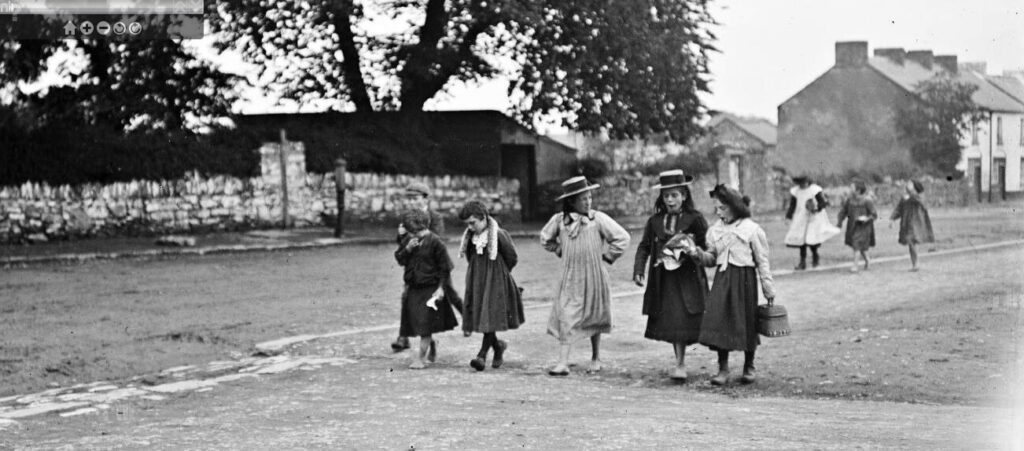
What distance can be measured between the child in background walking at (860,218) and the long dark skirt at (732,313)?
11317mm

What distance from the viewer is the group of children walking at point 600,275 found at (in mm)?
10852

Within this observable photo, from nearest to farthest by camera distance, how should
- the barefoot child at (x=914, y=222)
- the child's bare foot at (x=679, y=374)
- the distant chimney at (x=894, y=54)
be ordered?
1. the child's bare foot at (x=679, y=374)
2. the barefoot child at (x=914, y=222)
3. the distant chimney at (x=894, y=54)

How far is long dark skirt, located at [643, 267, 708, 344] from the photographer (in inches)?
443

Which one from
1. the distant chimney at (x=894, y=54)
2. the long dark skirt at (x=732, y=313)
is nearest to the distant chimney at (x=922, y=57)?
the distant chimney at (x=894, y=54)

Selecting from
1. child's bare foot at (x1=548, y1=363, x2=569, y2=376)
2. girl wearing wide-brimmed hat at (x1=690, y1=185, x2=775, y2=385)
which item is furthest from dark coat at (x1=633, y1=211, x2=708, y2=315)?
child's bare foot at (x1=548, y1=363, x2=569, y2=376)

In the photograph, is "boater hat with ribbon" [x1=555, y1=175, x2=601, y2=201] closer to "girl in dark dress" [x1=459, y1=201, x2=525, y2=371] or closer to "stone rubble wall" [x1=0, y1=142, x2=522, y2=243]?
"girl in dark dress" [x1=459, y1=201, x2=525, y2=371]

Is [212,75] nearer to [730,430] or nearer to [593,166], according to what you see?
[593,166]

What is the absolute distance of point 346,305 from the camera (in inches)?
698

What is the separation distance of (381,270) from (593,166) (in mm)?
21786

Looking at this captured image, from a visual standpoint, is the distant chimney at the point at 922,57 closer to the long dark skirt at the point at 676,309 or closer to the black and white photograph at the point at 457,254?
the black and white photograph at the point at 457,254

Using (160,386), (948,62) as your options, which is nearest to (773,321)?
(160,386)

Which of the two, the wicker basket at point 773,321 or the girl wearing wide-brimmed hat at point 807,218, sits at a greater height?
the girl wearing wide-brimmed hat at point 807,218

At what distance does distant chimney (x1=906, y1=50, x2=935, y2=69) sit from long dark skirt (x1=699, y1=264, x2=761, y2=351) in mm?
52788

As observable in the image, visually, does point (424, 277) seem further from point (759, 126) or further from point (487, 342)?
point (759, 126)
